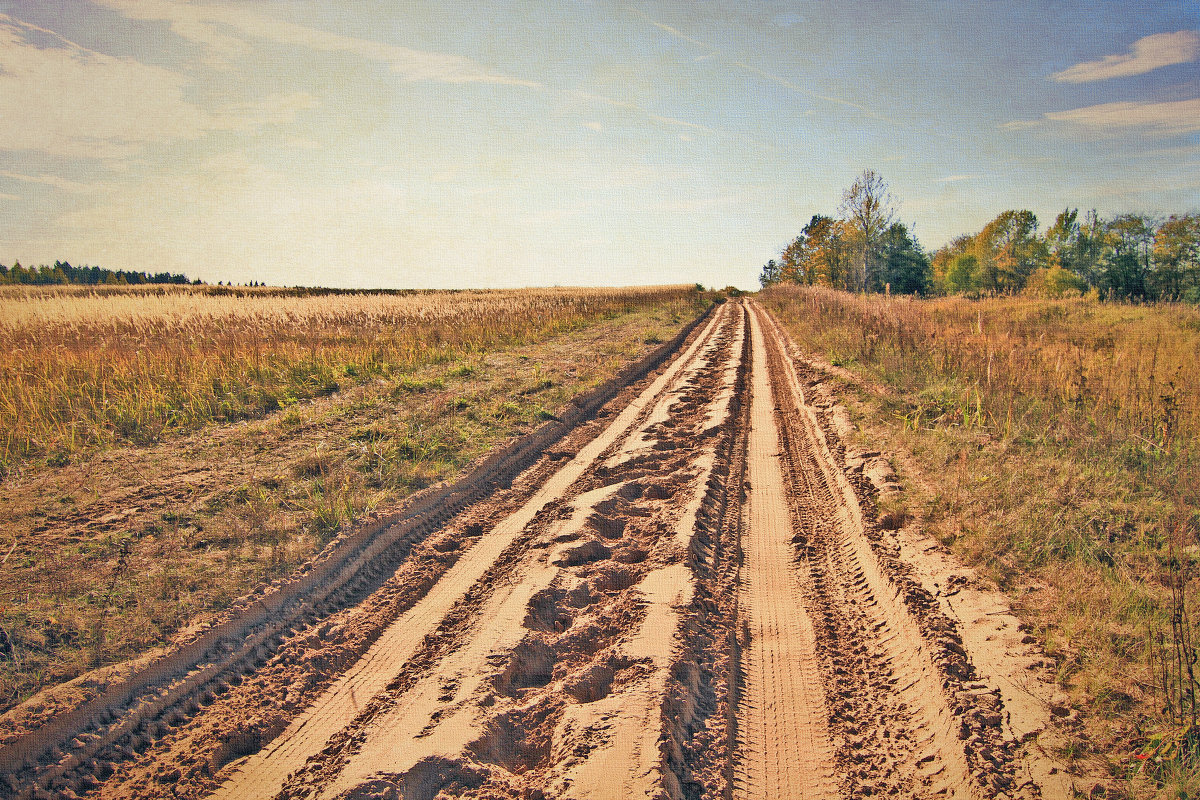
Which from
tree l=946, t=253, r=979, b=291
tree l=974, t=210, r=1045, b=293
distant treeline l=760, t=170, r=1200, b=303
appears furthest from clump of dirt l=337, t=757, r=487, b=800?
tree l=946, t=253, r=979, b=291

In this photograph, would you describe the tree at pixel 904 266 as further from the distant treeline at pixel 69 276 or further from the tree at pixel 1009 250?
the distant treeline at pixel 69 276

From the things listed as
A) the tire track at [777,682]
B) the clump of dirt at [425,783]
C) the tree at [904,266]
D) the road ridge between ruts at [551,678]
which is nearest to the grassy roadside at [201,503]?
the road ridge between ruts at [551,678]

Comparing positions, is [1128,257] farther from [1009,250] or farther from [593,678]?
[593,678]

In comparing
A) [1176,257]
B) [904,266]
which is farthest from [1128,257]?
[904,266]

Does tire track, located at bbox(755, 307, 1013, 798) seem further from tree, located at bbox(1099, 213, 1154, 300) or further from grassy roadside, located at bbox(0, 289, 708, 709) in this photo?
tree, located at bbox(1099, 213, 1154, 300)

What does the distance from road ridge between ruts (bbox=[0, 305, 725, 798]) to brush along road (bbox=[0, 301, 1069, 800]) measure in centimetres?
1

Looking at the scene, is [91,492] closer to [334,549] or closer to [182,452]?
[182,452]

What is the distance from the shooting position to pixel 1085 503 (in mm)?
4117

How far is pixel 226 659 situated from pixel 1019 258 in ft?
190

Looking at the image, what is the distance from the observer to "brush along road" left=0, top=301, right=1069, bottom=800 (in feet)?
7.68

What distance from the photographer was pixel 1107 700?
2475mm

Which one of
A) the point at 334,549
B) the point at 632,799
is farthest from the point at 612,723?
the point at 334,549

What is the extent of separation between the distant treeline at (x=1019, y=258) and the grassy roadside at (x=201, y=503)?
1625cm

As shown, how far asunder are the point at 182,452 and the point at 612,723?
6013 millimetres
